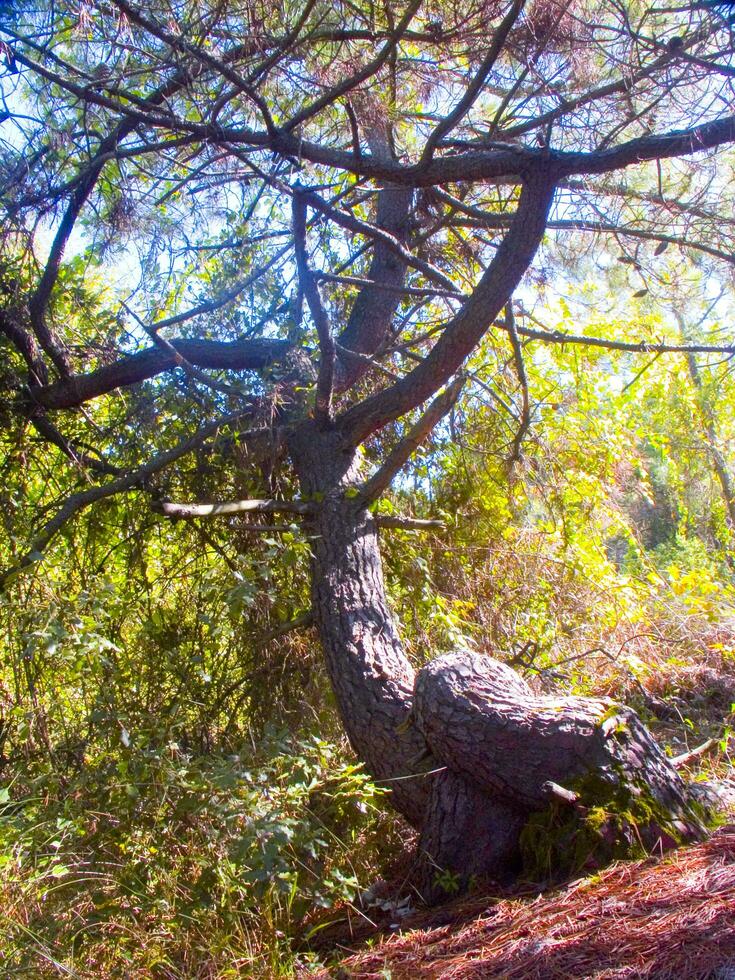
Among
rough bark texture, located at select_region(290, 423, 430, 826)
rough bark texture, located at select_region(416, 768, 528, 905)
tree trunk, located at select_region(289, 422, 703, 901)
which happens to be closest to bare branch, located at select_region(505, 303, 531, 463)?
rough bark texture, located at select_region(290, 423, 430, 826)

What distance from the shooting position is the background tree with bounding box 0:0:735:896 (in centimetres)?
320

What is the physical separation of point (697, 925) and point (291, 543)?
241 cm

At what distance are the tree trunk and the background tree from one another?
0.01m

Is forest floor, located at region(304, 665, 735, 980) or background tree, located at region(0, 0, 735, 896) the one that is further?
background tree, located at region(0, 0, 735, 896)

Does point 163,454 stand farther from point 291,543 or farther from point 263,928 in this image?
point 263,928

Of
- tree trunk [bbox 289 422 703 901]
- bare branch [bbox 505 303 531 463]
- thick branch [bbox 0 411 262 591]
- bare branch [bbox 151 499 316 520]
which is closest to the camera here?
tree trunk [bbox 289 422 703 901]

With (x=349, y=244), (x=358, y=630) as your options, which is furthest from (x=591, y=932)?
(x=349, y=244)

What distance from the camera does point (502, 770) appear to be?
119 inches

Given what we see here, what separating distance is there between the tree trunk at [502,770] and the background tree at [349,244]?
12mm

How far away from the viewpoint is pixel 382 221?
5.43m

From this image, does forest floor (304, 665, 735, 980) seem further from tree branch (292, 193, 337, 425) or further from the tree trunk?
tree branch (292, 193, 337, 425)

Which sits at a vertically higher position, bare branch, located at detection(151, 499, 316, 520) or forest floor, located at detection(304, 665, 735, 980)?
bare branch, located at detection(151, 499, 316, 520)

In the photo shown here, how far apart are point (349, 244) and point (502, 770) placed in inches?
160

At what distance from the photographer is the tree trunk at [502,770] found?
2.87 m
